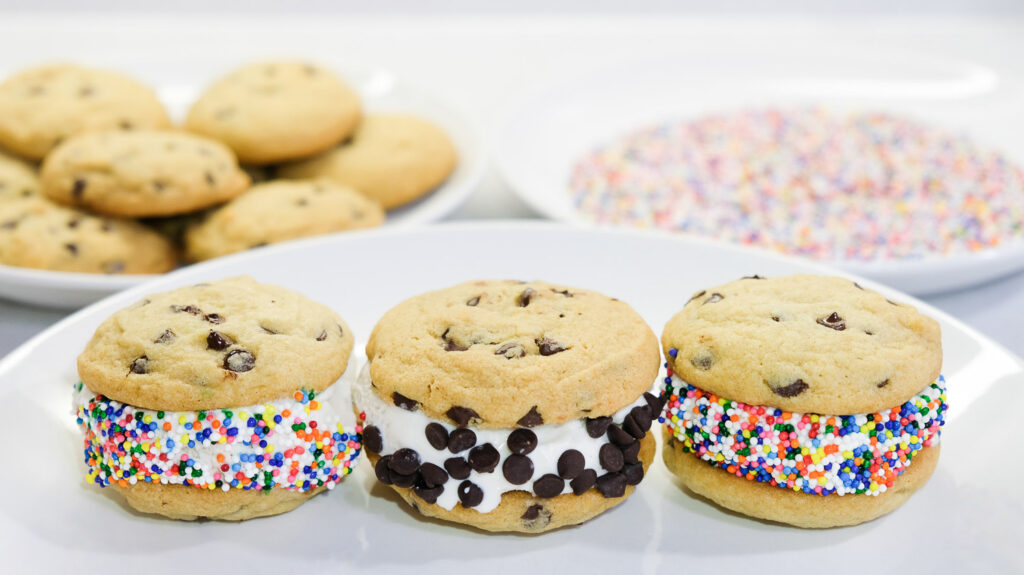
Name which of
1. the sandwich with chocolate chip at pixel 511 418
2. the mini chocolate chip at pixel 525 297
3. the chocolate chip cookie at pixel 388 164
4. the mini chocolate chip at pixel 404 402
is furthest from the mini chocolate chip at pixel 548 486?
the chocolate chip cookie at pixel 388 164

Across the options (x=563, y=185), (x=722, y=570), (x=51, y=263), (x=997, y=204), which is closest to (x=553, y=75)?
(x=563, y=185)

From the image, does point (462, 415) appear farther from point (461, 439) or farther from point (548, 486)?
point (548, 486)

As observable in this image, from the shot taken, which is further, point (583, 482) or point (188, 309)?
point (188, 309)

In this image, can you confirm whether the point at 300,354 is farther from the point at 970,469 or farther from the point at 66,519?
A: the point at 970,469

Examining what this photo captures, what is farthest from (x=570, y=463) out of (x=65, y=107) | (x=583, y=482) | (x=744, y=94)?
(x=744, y=94)

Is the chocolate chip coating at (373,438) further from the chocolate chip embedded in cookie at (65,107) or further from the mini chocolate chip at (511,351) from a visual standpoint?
the chocolate chip embedded in cookie at (65,107)

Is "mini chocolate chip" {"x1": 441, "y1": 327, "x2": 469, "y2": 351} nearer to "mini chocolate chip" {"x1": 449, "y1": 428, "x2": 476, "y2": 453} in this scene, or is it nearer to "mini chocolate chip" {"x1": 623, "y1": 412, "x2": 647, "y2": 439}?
"mini chocolate chip" {"x1": 449, "y1": 428, "x2": 476, "y2": 453}
